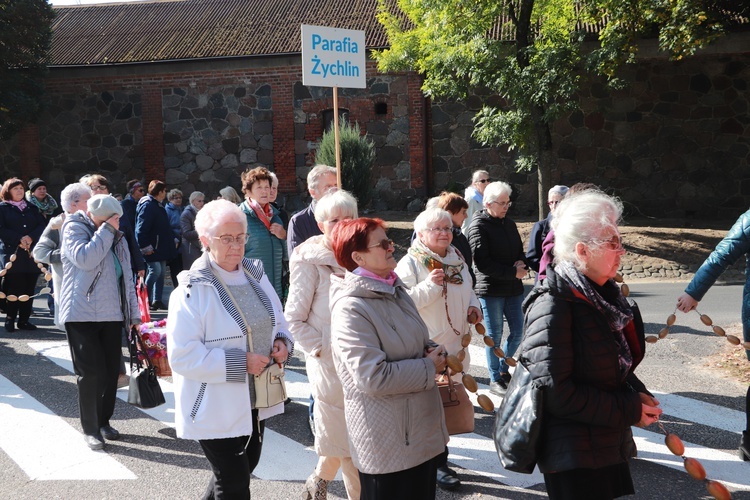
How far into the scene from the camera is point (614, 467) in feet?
11.7

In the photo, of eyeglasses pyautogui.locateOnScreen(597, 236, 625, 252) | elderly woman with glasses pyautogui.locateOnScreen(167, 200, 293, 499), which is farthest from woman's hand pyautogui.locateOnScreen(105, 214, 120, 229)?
eyeglasses pyautogui.locateOnScreen(597, 236, 625, 252)

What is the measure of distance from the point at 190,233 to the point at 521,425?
404 inches

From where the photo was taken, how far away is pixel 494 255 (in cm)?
731

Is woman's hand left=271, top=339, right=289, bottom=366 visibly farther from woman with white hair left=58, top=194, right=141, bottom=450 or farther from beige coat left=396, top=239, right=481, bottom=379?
woman with white hair left=58, top=194, right=141, bottom=450

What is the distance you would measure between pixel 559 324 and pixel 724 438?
3678 millimetres

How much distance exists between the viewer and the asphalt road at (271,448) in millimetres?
5383

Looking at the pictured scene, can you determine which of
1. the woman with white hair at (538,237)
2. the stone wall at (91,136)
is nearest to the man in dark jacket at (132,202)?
the woman with white hair at (538,237)

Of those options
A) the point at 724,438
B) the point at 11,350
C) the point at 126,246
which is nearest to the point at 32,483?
the point at 126,246

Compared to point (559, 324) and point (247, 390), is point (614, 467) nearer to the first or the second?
point (559, 324)

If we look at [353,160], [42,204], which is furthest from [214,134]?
[42,204]

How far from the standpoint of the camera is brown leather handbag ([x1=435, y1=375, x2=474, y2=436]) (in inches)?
166

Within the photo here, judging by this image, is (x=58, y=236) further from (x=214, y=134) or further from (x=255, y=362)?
(x=214, y=134)

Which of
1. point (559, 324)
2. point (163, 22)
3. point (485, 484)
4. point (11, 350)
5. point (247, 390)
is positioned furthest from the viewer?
point (163, 22)

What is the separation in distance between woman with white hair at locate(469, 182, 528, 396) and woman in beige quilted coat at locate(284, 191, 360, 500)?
247cm
